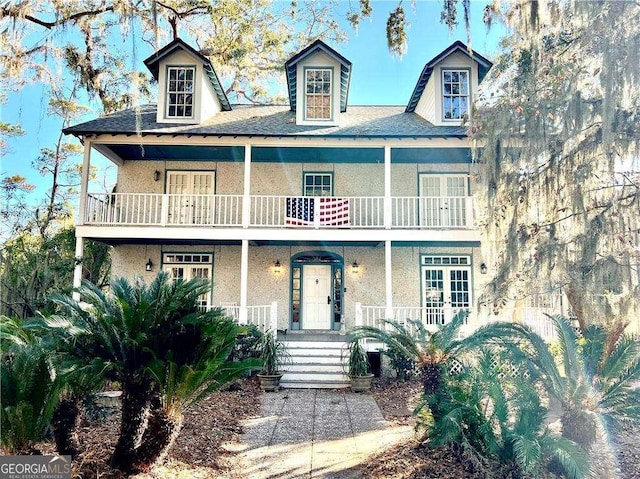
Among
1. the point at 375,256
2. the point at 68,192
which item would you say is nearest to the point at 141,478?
the point at 375,256

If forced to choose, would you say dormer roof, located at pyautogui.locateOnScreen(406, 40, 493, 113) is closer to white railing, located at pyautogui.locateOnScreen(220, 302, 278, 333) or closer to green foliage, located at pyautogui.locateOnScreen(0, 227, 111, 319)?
white railing, located at pyautogui.locateOnScreen(220, 302, 278, 333)

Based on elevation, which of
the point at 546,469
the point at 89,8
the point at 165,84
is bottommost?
the point at 546,469

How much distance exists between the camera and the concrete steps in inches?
384

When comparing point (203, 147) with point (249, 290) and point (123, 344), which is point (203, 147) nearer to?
point (249, 290)

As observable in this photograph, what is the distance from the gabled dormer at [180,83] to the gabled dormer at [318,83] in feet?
8.60

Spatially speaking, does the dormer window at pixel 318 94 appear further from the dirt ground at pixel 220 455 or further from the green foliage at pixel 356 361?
the dirt ground at pixel 220 455

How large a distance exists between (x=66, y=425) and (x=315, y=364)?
6283 mm

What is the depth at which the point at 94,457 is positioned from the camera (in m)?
4.83

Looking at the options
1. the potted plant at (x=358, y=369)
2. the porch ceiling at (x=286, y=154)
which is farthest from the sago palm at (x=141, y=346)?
the porch ceiling at (x=286, y=154)

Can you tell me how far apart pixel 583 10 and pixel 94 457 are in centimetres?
790

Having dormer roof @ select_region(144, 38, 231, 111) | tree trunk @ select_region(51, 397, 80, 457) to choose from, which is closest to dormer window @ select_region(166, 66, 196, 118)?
dormer roof @ select_region(144, 38, 231, 111)

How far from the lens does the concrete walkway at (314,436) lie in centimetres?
512

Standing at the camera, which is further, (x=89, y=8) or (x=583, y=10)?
(x=89, y=8)

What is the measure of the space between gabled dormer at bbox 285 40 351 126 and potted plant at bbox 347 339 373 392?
6588mm
